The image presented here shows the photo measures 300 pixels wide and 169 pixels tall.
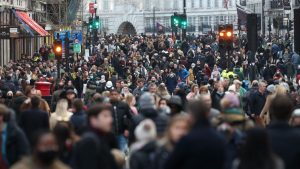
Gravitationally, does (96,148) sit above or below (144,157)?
above

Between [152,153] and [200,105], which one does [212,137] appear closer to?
[200,105]

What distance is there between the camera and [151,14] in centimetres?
14062

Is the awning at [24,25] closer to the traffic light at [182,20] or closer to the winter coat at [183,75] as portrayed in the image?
the traffic light at [182,20]

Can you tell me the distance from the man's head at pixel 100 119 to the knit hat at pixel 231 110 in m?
1.56

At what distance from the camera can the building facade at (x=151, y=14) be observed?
138850 millimetres

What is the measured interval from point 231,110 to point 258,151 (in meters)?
2.30

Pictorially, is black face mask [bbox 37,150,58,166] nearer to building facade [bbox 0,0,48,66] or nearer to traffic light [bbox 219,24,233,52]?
traffic light [bbox 219,24,233,52]

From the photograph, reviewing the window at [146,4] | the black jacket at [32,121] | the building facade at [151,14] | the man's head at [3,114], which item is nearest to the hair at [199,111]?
the man's head at [3,114]

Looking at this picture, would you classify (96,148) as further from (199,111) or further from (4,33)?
(4,33)

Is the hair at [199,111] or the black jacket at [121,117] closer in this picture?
the hair at [199,111]

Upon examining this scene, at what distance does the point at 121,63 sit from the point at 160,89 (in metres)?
24.5

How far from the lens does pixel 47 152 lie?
9297mm

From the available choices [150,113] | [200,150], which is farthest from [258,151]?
[150,113]

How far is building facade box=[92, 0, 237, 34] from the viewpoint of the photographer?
13885 cm
